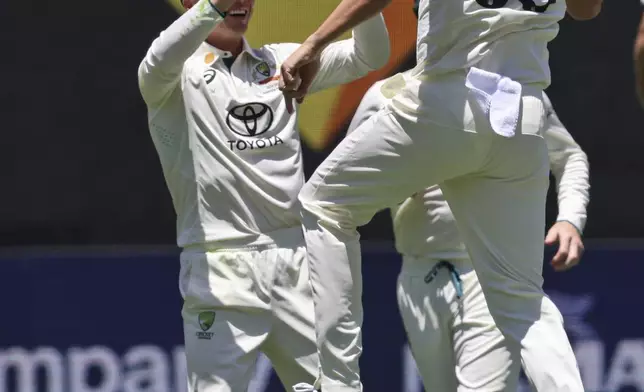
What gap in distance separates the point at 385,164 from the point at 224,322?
0.89 metres

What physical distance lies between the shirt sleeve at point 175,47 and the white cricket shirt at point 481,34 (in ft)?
2.27

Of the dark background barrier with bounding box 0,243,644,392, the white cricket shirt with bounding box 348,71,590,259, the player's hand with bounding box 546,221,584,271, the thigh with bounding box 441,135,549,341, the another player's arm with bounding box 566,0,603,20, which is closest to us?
the thigh with bounding box 441,135,549,341

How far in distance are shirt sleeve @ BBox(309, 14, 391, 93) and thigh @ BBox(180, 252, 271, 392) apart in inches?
24.9

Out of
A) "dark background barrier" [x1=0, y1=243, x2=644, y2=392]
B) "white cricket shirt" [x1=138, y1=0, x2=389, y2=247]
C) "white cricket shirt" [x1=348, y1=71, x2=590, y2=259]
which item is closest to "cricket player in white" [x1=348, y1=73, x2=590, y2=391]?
"white cricket shirt" [x1=348, y1=71, x2=590, y2=259]

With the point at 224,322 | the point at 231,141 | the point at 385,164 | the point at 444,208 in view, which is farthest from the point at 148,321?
the point at 385,164

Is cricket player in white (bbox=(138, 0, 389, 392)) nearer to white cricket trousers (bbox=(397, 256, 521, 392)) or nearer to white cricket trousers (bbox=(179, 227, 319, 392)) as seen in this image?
white cricket trousers (bbox=(179, 227, 319, 392))

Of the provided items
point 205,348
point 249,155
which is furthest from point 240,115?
point 205,348

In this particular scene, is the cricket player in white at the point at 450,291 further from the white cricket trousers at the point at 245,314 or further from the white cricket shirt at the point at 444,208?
the white cricket trousers at the point at 245,314

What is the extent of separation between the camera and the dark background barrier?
4785mm

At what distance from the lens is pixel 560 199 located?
365 centimetres

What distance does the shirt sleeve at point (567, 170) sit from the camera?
3584mm

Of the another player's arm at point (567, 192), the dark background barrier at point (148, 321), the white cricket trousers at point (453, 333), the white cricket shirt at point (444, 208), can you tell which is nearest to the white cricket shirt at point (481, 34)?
the another player's arm at point (567, 192)

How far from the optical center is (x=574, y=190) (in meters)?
3.64

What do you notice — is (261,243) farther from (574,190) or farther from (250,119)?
(574,190)
